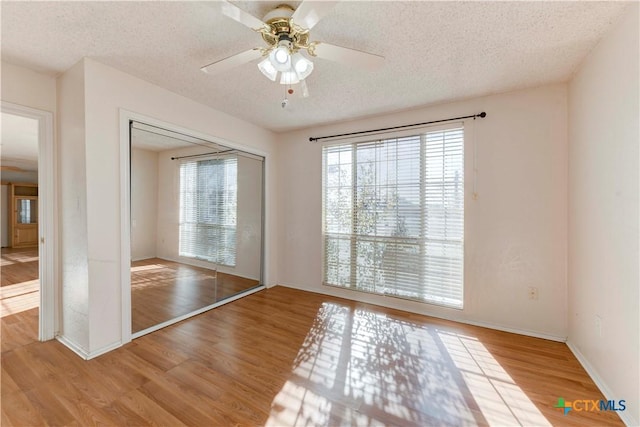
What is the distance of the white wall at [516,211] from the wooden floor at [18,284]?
476 centimetres

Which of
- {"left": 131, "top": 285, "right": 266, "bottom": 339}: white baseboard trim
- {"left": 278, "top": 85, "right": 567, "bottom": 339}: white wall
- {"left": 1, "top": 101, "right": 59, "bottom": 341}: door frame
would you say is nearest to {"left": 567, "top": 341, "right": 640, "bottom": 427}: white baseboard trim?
{"left": 278, "top": 85, "right": 567, "bottom": 339}: white wall

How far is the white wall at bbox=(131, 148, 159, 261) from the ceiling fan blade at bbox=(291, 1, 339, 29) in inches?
80.4

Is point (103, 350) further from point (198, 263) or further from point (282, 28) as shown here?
point (282, 28)

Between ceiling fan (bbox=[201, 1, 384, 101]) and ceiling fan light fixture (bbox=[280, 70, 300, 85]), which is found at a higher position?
ceiling fan (bbox=[201, 1, 384, 101])

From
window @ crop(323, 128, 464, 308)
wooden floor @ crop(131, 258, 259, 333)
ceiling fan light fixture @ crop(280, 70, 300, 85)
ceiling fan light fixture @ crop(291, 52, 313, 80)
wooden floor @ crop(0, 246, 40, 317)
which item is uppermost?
ceiling fan light fixture @ crop(291, 52, 313, 80)

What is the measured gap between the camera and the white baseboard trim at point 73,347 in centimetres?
216

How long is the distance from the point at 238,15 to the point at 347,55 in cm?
67

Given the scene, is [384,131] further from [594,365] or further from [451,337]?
[594,365]

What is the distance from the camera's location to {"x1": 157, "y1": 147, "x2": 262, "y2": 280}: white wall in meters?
2.81

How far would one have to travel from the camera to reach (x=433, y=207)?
305 centimetres

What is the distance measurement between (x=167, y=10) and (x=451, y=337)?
11.3 feet

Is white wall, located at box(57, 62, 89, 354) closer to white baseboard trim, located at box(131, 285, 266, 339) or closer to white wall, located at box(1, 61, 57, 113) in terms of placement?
white wall, located at box(1, 61, 57, 113)

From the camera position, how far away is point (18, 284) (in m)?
4.04

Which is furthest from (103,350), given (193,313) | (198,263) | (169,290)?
(198,263)
